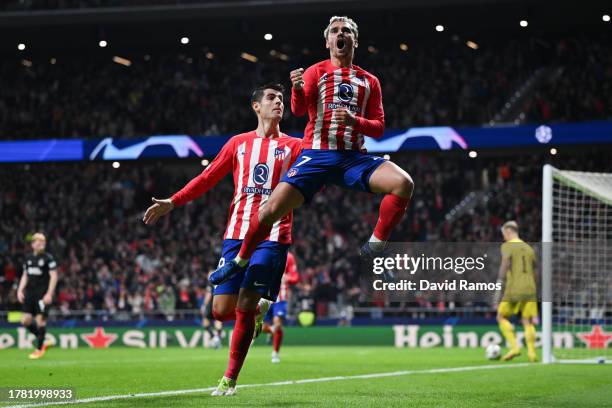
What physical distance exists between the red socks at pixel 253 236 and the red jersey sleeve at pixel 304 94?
2.83ft

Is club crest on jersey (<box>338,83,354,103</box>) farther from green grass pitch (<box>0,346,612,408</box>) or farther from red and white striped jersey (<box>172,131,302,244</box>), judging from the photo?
green grass pitch (<box>0,346,612,408</box>)

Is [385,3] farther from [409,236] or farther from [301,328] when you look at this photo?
[301,328]

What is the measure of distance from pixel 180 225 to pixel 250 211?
25.0 metres

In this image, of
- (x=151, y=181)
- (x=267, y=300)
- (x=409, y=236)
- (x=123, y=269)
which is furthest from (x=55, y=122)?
(x=267, y=300)

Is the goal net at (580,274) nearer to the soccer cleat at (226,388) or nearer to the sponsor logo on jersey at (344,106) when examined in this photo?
the soccer cleat at (226,388)

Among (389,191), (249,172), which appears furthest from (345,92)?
(249,172)

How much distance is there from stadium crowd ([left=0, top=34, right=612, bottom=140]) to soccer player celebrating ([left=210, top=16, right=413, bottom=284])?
22951mm

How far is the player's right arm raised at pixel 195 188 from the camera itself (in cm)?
804

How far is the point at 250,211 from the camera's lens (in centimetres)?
849

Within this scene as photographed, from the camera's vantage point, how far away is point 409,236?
99.6ft

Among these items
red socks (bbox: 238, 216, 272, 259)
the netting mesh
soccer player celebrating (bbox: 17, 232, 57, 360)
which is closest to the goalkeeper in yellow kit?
the netting mesh

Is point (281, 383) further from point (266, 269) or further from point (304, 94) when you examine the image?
point (304, 94)

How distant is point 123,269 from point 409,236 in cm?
881

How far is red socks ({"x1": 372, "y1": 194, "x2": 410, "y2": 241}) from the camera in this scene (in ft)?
23.6
